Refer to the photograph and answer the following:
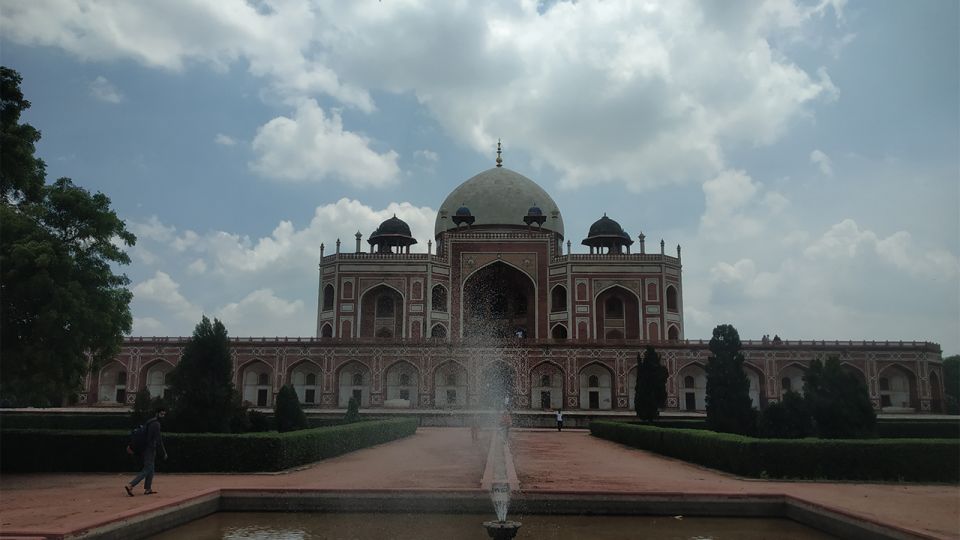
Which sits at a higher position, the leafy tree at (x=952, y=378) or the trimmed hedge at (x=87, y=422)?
the leafy tree at (x=952, y=378)

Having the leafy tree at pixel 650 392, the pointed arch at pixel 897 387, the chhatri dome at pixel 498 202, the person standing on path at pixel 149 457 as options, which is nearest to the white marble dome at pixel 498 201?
the chhatri dome at pixel 498 202

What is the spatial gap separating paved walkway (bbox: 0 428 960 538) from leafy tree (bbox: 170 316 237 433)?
6.48ft

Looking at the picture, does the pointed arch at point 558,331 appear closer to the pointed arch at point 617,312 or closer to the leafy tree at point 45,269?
the pointed arch at point 617,312

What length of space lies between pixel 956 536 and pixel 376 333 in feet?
115

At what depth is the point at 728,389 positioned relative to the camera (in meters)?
17.8

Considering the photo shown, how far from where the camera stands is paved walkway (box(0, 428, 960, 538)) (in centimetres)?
758

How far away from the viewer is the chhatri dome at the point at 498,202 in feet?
150

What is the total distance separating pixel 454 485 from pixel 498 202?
3706 cm

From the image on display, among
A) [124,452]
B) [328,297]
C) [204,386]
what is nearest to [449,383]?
[328,297]

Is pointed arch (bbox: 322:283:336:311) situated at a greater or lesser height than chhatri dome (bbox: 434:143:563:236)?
lesser

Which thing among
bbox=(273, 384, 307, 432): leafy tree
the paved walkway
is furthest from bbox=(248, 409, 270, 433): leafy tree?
the paved walkway

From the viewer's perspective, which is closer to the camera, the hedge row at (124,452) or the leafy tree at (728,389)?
the hedge row at (124,452)

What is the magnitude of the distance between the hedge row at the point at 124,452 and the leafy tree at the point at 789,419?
9566mm

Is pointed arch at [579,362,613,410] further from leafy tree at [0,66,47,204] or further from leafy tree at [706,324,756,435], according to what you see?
leafy tree at [0,66,47,204]
